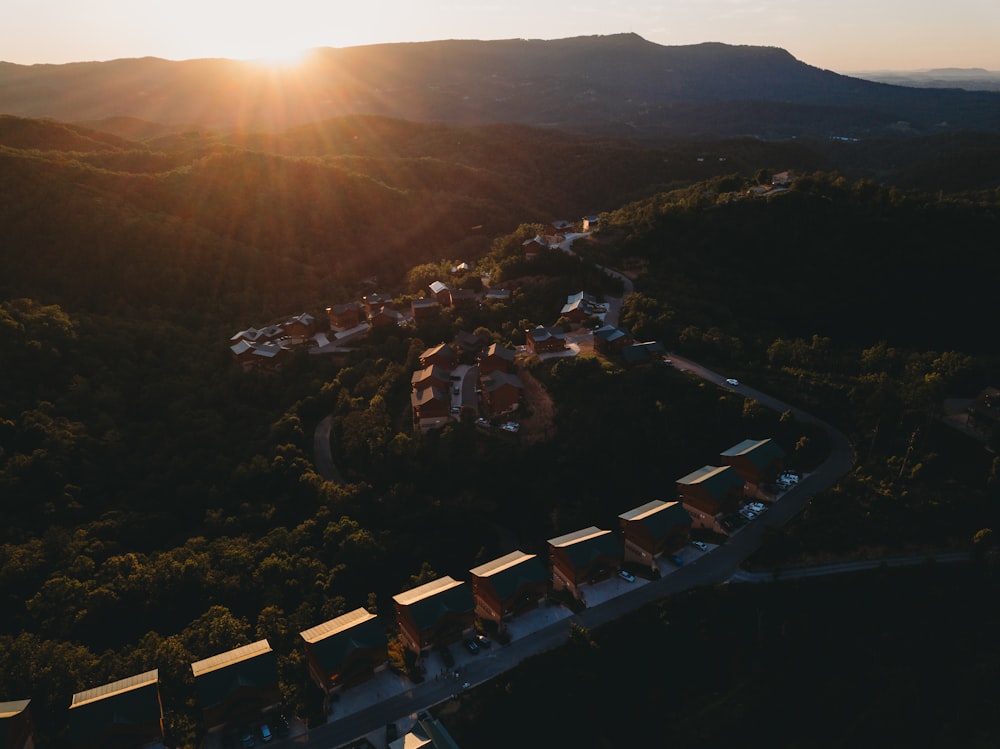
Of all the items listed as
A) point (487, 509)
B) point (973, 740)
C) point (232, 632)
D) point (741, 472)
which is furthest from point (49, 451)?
point (973, 740)

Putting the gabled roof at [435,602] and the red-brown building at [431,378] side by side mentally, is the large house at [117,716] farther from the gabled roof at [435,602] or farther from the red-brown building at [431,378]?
the red-brown building at [431,378]

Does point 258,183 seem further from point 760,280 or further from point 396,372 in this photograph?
point 760,280

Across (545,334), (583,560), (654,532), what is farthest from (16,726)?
(545,334)

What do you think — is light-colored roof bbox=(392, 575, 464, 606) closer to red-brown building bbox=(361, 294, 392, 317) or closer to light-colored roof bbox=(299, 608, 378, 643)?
light-colored roof bbox=(299, 608, 378, 643)

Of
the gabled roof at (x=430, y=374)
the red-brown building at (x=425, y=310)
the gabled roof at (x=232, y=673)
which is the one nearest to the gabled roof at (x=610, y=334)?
the gabled roof at (x=430, y=374)

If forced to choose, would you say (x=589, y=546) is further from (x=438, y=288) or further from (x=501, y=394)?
(x=438, y=288)
